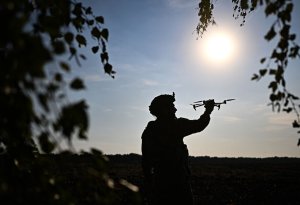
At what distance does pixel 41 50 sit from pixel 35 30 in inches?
24.8

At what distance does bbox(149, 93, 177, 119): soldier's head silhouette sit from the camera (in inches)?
197

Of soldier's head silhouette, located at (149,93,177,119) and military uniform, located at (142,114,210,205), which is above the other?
soldier's head silhouette, located at (149,93,177,119)

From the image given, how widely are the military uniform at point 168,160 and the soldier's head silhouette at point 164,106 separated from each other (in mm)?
95

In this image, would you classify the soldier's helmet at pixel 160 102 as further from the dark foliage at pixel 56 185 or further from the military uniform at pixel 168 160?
the dark foliage at pixel 56 185

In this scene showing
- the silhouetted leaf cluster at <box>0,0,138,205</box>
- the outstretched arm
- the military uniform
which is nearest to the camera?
the silhouetted leaf cluster at <box>0,0,138,205</box>

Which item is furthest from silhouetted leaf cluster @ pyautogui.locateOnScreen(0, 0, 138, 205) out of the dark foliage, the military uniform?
the military uniform

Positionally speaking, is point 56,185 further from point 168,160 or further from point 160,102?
point 160,102

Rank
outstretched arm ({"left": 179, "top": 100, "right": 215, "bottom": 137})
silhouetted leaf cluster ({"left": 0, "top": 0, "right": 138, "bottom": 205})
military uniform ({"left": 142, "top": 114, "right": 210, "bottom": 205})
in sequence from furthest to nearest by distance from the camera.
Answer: outstretched arm ({"left": 179, "top": 100, "right": 215, "bottom": 137}), military uniform ({"left": 142, "top": 114, "right": 210, "bottom": 205}), silhouetted leaf cluster ({"left": 0, "top": 0, "right": 138, "bottom": 205})

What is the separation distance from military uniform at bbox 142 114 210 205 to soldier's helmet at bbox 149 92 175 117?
15 centimetres

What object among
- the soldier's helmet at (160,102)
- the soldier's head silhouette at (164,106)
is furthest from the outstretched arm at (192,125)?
the soldier's helmet at (160,102)

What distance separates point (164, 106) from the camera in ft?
A: 16.4

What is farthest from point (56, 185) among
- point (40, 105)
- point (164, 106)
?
point (164, 106)

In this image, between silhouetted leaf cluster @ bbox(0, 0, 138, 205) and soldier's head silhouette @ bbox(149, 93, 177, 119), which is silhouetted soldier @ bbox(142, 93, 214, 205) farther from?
silhouetted leaf cluster @ bbox(0, 0, 138, 205)

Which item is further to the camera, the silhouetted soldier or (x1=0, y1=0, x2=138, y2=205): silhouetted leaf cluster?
the silhouetted soldier
